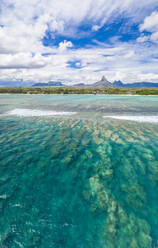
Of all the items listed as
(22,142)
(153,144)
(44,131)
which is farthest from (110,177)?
(44,131)

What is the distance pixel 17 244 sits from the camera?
5.23 meters

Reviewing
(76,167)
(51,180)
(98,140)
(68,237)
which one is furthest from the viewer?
(98,140)

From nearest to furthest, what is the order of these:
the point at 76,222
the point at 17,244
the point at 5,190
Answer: the point at 17,244 < the point at 76,222 < the point at 5,190

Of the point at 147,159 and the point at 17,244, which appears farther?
the point at 147,159

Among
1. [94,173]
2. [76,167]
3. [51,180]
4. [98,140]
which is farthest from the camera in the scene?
[98,140]

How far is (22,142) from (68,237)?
10903mm

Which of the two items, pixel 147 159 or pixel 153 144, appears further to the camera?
pixel 153 144

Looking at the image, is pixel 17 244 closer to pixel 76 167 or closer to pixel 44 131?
pixel 76 167

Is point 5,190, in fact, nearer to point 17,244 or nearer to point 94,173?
point 17,244

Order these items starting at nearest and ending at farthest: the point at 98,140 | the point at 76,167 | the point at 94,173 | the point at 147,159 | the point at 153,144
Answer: the point at 94,173
the point at 76,167
the point at 147,159
the point at 153,144
the point at 98,140

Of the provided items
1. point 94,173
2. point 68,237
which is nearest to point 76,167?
point 94,173

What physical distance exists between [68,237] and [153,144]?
12.4m

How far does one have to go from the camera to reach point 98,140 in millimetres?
15430

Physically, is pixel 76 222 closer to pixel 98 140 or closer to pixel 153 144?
pixel 98 140
